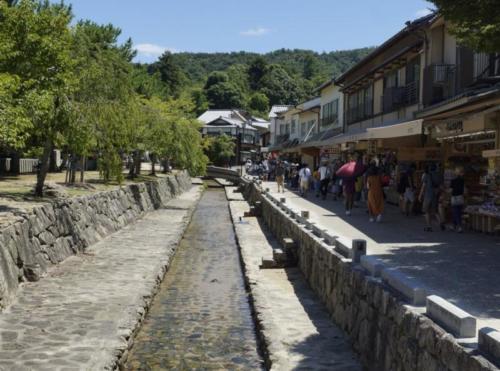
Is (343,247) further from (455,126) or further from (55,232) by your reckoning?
(55,232)

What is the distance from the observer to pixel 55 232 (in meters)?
14.1

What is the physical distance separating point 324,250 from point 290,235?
535 cm

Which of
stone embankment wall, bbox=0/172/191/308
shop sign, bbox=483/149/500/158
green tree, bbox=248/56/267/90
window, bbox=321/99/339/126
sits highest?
green tree, bbox=248/56/267/90

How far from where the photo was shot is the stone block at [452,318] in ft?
15.0

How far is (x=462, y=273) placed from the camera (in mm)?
8922

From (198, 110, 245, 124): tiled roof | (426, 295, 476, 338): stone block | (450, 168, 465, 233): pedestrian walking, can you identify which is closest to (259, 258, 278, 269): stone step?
(450, 168, 465, 233): pedestrian walking

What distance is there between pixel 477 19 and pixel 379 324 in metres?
5.53

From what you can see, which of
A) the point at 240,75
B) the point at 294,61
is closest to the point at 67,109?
the point at 240,75

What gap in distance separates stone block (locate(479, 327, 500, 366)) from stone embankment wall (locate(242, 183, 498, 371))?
6 cm

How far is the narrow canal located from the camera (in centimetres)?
854

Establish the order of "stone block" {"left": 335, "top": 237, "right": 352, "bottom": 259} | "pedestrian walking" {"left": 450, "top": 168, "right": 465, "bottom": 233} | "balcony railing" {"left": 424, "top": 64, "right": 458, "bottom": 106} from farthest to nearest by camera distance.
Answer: "balcony railing" {"left": 424, "top": 64, "right": 458, "bottom": 106} < "pedestrian walking" {"left": 450, "top": 168, "right": 465, "bottom": 233} < "stone block" {"left": 335, "top": 237, "right": 352, "bottom": 259}

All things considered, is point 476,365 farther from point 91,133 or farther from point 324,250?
point 91,133

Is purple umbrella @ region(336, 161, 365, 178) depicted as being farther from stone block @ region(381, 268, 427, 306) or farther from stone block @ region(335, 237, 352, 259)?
stone block @ region(381, 268, 427, 306)

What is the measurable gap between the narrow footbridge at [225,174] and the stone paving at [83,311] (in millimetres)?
40901
